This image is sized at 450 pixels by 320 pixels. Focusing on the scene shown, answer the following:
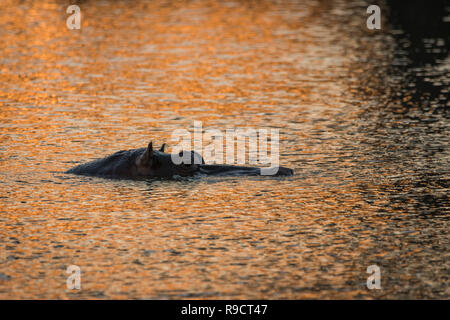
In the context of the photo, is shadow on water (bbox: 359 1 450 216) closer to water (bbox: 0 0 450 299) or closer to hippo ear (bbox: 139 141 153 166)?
water (bbox: 0 0 450 299)

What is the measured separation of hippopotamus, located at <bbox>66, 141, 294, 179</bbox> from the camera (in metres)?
15.2

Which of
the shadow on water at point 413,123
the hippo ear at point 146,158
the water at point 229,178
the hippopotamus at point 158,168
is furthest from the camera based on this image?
the hippopotamus at point 158,168

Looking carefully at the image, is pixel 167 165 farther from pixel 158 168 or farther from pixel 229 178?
pixel 229 178

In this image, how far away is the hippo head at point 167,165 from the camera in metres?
15.2

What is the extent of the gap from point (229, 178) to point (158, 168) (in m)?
1.16

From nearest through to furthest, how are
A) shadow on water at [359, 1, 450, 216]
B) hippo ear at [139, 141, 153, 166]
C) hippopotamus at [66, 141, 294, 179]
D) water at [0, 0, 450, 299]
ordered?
1. water at [0, 0, 450, 299]
2. shadow on water at [359, 1, 450, 216]
3. hippo ear at [139, 141, 153, 166]
4. hippopotamus at [66, 141, 294, 179]

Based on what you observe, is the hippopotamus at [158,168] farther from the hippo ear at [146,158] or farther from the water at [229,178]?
the water at [229,178]

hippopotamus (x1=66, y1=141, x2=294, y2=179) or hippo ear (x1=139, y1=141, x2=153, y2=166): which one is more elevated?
hippo ear (x1=139, y1=141, x2=153, y2=166)

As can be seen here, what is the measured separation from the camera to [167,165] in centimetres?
1528

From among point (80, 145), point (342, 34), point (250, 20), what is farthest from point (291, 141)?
point (250, 20)

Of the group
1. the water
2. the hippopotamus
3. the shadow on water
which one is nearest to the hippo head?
the hippopotamus

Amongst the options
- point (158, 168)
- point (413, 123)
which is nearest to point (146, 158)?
point (158, 168)

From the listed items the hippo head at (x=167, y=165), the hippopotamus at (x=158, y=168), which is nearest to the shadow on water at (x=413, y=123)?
the hippopotamus at (x=158, y=168)

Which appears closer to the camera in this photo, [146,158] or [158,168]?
[146,158]
